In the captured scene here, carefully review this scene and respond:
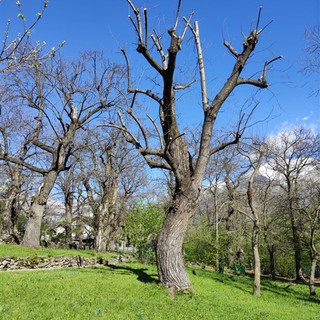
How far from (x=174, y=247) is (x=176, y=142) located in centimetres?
313

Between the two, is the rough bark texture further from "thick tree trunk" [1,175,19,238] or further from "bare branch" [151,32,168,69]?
"thick tree trunk" [1,175,19,238]

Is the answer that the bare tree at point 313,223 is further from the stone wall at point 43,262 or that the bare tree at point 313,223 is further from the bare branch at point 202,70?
the stone wall at point 43,262

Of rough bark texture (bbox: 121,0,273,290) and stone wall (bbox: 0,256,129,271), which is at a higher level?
rough bark texture (bbox: 121,0,273,290)

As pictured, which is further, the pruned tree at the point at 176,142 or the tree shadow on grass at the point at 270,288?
the tree shadow on grass at the point at 270,288

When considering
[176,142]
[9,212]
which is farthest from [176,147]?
[9,212]

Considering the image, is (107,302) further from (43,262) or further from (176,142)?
(43,262)

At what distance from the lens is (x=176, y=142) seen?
7852 millimetres

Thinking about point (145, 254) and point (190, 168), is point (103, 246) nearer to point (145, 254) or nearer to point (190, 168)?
point (145, 254)

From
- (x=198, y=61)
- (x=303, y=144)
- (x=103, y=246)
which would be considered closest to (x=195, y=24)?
(x=198, y=61)

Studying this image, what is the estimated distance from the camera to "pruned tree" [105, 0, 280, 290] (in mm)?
6801

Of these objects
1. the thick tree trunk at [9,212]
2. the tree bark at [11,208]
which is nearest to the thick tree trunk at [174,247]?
the tree bark at [11,208]

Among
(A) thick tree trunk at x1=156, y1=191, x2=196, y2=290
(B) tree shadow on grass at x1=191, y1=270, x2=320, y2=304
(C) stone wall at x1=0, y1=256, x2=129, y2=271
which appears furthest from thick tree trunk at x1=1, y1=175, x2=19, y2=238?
(A) thick tree trunk at x1=156, y1=191, x2=196, y2=290

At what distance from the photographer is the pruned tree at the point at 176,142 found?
6.80 metres

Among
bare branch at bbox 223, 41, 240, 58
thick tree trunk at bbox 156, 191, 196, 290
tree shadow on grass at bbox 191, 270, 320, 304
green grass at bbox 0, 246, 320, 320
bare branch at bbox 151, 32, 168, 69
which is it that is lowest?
tree shadow on grass at bbox 191, 270, 320, 304
